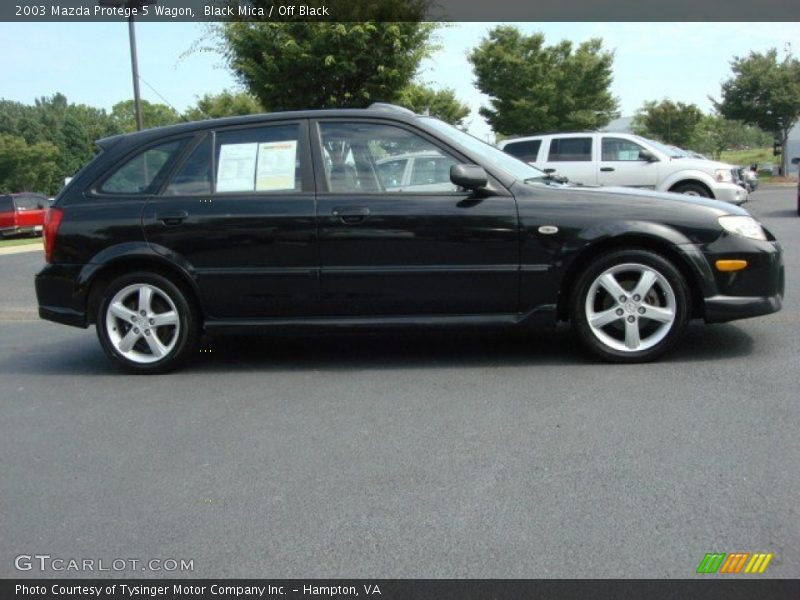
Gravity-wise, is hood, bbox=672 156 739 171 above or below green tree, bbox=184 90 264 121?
below

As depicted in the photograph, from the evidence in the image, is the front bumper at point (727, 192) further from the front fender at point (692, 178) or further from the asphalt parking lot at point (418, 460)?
the asphalt parking lot at point (418, 460)

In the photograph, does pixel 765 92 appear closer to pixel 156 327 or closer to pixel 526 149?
pixel 526 149

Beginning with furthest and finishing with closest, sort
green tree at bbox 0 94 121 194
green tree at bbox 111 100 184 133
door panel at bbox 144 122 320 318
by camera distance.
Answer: green tree at bbox 0 94 121 194 < green tree at bbox 111 100 184 133 < door panel at bbox 144 122 320 318

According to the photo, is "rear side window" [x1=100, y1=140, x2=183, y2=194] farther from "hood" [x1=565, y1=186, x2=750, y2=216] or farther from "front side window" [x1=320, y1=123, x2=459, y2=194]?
"hood" [x1=565, y1=186, x2=750, y2=216]

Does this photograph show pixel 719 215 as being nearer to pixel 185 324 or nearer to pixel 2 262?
pixel 185 324

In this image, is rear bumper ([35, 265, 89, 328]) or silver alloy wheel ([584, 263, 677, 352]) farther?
rear bumper ([35, 265, 89, 328])

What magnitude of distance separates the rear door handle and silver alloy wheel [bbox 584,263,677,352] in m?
2.71

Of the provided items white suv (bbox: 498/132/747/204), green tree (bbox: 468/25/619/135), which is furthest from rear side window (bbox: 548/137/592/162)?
green tree (bbox: 468/25/619/135)

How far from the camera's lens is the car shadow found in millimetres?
5566

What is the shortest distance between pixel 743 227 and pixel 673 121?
47564mm

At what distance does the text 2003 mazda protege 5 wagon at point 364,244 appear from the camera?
518cm

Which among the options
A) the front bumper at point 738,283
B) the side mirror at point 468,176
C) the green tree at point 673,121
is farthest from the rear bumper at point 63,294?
the green tree at point 673,121

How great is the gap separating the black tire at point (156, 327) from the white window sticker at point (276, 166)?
938 mm

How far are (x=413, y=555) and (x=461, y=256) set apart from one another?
2.62 metres
